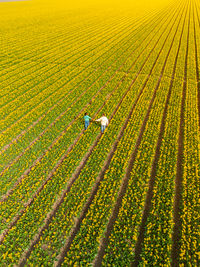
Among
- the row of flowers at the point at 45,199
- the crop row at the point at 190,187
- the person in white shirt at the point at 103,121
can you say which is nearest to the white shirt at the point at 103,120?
the person in white shirt at the point at 103,121

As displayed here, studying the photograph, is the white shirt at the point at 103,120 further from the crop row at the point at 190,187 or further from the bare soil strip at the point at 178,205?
the crop row at the point at 190,187

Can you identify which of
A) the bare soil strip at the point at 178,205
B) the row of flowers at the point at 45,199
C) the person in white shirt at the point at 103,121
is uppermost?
the person in white shirt at the point at 103,121

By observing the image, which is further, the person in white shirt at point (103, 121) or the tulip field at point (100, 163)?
the person in white shirt at point (103, 121)

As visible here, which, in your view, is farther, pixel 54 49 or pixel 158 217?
pixel 54 49

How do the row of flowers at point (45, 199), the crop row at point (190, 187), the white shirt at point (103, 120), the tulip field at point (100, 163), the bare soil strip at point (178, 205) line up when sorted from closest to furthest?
1. the crop row at point (190, 187)
2. the bare soil strip at point (178, 205)
3. the tulip field at point (100, 163)
4. the row of flowers at point (45, 199)
5. the white shirt at point (103, 120)

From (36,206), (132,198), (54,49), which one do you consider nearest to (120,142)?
(132,198)

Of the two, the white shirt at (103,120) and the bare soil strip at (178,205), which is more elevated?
the white shirt at (103,120)

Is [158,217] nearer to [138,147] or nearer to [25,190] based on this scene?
[138,147]

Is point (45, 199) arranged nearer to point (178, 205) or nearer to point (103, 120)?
point (103, 120)
